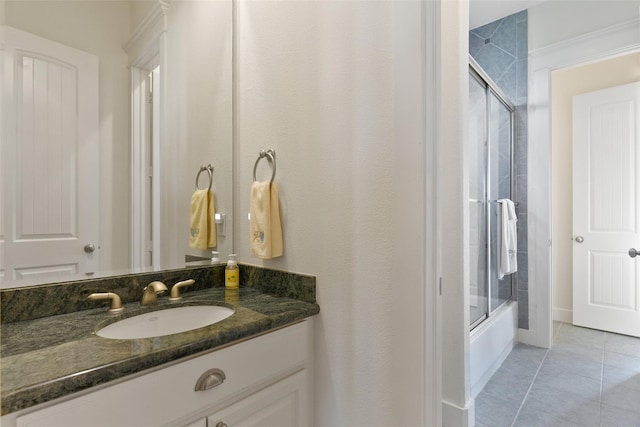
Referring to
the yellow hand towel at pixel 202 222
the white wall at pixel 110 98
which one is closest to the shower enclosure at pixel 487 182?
the yellow hand towel at pixel 202 222

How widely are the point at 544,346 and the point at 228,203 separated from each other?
2893 millimetres

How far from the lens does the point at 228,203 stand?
1.51 meters

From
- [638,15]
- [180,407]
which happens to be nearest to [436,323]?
[180,407]

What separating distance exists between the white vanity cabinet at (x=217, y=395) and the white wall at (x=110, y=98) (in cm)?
58

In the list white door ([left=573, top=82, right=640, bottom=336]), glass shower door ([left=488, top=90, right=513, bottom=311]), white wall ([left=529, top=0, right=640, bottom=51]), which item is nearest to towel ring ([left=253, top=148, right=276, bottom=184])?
glass shower door ([left=488, top=90, right=513, bottom=311])

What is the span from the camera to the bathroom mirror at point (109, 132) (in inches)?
38.6

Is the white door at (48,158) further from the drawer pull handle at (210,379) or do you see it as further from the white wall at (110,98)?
the drawer pull handle at (210,379)

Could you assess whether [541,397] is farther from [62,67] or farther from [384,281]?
[62,67]

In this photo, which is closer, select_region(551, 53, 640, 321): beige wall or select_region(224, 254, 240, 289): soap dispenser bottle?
select_region(224, 254, 240, 289): soap dispenser bottle

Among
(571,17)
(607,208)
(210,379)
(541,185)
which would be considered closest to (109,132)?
(210,379)

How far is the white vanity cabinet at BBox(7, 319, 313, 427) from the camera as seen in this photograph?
2.23ft

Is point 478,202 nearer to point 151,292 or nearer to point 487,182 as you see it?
point 487,182

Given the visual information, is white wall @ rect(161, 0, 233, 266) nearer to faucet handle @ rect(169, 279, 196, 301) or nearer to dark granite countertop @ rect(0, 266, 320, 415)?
faucet handle @ rect(169, 279, 196, 301)

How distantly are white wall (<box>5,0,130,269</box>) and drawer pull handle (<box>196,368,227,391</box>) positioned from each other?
58 centimetres
